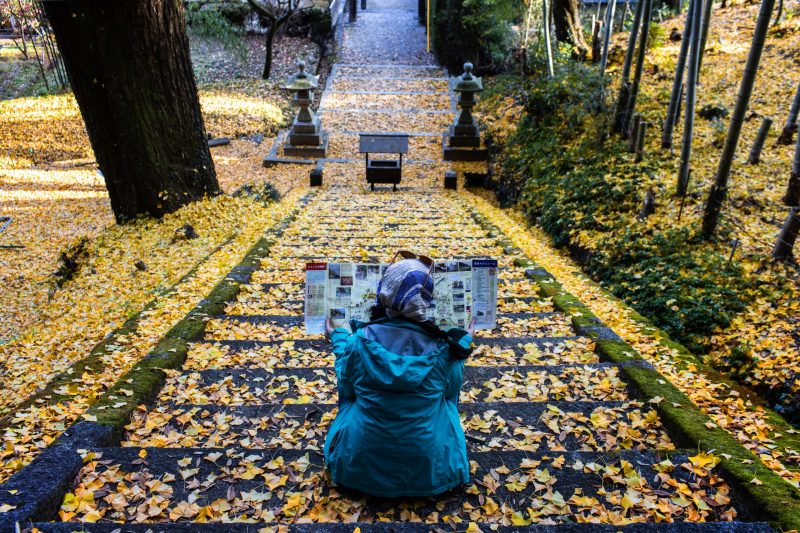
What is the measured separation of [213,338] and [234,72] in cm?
1747

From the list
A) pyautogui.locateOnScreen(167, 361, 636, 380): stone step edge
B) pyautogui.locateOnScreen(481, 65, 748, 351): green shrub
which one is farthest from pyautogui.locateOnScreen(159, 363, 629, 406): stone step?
pyautogui.locateOnScreen(481, 65, 748, 351): green shrub

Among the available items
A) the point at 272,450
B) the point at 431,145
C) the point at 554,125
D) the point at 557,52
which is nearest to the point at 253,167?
the point at 431,145

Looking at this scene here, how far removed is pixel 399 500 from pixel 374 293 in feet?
3.39

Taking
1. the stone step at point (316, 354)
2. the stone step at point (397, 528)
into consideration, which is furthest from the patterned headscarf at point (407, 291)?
the stone step at point (316, 354)

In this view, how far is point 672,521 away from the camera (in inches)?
92.4

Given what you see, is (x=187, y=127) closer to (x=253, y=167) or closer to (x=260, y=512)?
(x=253, y=167)

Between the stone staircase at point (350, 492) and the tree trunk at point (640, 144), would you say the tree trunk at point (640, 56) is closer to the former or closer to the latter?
the tree trunk at point (640, 144)

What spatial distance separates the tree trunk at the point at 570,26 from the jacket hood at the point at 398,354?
13.3 metres

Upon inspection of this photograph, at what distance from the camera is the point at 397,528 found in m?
2.24

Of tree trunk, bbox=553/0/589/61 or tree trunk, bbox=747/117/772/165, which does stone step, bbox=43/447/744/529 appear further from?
tree trunk, bbox=553/0/589/61

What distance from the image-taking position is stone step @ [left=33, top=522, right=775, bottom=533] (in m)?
2.20

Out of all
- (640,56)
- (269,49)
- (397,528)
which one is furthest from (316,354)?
→ (269,49)

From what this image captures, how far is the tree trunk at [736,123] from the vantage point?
198 inches

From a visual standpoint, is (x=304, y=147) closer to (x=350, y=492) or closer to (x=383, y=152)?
(x=383, y=152)
